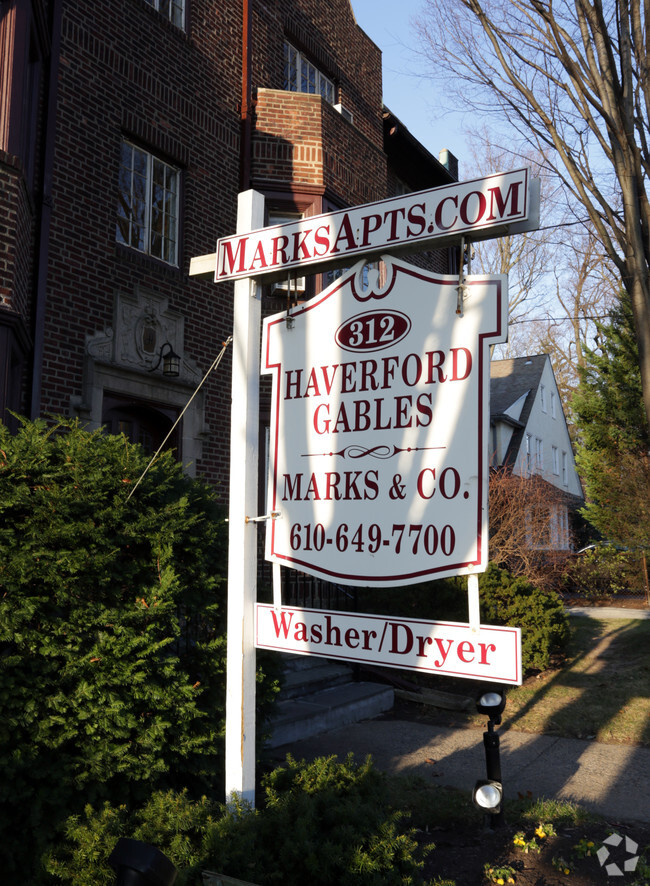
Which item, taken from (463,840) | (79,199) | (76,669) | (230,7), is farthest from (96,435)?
(230,7)

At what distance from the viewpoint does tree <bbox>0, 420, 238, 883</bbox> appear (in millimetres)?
3340

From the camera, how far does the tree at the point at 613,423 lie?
60.0 feet

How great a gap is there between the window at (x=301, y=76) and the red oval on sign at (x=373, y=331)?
978 centimetres

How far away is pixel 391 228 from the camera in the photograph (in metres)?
3.27

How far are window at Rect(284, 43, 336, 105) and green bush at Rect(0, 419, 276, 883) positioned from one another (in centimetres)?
979

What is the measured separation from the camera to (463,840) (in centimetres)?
421

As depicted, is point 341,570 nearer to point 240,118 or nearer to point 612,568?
point 240,118

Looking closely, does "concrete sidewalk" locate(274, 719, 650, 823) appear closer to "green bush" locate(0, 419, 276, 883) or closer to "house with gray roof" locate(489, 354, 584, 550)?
"green bush" locate(0, 419, 276, 883)

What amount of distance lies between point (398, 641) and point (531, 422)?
28.4 meters

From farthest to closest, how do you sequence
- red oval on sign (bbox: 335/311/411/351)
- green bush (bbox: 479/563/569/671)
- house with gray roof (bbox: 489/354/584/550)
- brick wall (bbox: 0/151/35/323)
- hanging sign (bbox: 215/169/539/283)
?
house with gray roof (bbox: 489/354/584/550) → green bush (bbox: 479/563/569/671) → brick wall (bbox: 0/151/35/323) → red oval on sign (bbox: 335/311/411/351) → hanging sign (bbox: 215/169/539/283)

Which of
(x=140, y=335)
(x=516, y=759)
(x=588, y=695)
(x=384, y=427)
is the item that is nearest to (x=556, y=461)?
(x=588, y=695)

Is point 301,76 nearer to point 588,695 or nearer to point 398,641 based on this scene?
point 588,695

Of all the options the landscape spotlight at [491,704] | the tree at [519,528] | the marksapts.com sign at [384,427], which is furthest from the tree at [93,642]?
the tree at [519,528]

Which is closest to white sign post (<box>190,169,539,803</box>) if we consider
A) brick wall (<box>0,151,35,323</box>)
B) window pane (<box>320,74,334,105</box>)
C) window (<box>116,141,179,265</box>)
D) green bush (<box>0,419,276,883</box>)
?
green bush (<box>0,419,276,883</box>)
